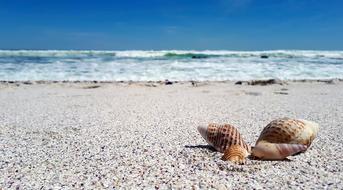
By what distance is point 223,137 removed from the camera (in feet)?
7.26

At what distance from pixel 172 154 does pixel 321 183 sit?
2.93 feet

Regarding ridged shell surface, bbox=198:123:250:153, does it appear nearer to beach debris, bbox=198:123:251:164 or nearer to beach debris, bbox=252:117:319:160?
beach debris, bbox=198:123:251:164

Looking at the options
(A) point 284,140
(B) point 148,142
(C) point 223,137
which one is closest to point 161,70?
(B) point 148,142

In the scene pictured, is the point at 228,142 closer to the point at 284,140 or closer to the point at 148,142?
the point at 284,140

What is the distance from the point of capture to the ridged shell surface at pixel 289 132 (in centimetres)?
214

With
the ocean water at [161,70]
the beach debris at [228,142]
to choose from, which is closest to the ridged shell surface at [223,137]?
the beach debris at [228,142]

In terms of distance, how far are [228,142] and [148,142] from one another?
655mm

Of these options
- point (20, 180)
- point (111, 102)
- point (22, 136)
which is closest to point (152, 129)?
point (22, 136)

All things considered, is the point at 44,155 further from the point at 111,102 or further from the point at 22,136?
the point at 111,102

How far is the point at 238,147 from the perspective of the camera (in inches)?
82.4

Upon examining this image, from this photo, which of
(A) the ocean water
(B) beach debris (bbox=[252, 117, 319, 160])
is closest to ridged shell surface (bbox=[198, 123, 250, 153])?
(B) beach debris (bbox=[252, 117, 319, 160])

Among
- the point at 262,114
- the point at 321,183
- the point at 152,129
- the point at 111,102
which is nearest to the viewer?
the point at 321,183

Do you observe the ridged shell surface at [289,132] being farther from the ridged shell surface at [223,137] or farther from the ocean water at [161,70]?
the ocean water at [161,70]

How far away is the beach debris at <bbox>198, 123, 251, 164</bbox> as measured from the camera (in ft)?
6.70
